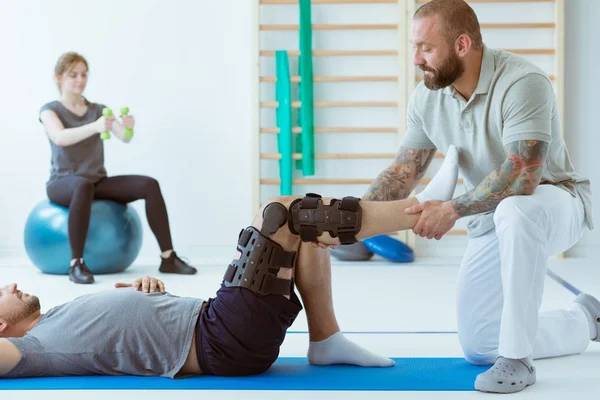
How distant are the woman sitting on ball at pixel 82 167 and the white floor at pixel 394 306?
28cm

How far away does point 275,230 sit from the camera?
7.76 feet

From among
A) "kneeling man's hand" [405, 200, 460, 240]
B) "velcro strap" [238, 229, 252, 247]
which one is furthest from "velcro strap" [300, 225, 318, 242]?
"kneeling man's hand" [405, 200, 460, 240]

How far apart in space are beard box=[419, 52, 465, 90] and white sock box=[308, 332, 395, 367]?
0.82 meters

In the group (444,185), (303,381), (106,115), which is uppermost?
(106,115)

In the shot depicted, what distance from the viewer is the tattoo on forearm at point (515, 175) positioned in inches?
97.7

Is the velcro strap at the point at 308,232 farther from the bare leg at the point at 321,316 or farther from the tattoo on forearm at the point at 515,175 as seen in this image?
the tattoo on forearm at the point at 515,175

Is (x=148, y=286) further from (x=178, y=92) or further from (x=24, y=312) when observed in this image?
(x=178, y=92)

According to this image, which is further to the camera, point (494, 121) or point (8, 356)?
point (494, 121)

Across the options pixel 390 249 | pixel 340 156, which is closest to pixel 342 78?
pixel 340 156

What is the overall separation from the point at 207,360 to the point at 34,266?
3.51m

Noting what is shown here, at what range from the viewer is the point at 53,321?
7.89 ft

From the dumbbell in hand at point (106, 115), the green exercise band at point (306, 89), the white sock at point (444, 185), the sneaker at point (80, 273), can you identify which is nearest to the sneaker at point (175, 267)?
the sneaker at point (80, 273)

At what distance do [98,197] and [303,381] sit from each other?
10.1ft

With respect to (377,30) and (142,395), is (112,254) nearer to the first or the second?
(377,30)
